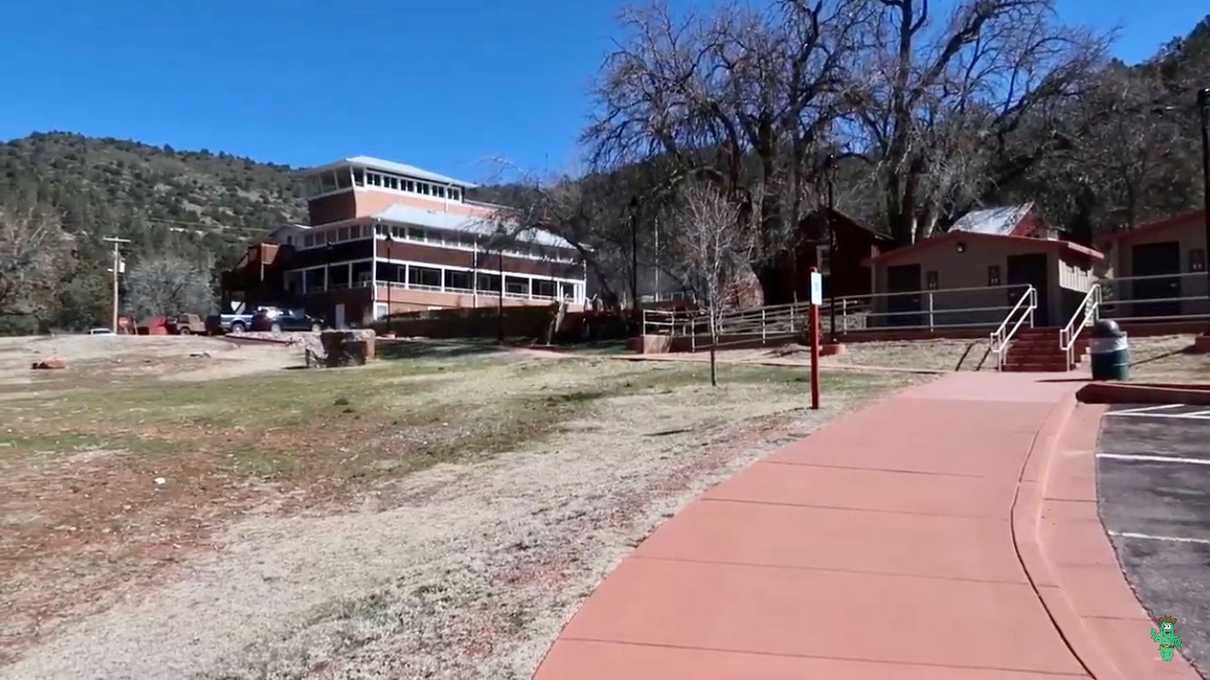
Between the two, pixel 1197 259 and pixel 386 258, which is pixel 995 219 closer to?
pixel 1197 259

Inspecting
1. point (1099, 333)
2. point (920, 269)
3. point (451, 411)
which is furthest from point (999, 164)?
point (451, 411)

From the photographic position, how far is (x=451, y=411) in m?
19.2

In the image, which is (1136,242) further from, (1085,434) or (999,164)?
(1085,434)

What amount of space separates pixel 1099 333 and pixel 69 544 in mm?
16990

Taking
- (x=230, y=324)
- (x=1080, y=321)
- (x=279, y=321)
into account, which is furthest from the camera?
(x=279, y=321)

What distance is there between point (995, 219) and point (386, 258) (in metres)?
39.3

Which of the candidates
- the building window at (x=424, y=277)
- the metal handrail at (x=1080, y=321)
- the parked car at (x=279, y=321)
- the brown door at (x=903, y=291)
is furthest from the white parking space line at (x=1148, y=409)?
the building window at (x=424, y=277)

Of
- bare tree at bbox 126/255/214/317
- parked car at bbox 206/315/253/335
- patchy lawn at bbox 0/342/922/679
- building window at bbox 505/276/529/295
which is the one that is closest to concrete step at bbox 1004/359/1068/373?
patchy lawn at bbox 0/342/922/679

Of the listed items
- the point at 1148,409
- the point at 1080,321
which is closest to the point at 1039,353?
the point at 1080,321

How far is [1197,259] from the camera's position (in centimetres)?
2984

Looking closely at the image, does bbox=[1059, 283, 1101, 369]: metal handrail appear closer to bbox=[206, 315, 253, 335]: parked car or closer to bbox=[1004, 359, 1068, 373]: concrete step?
bbox=[1004, 359, 1068, 373]: concrete step

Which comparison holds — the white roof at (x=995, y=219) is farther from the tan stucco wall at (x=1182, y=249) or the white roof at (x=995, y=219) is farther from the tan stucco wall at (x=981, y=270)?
the tan stucco wall at (x=1182, y=249)

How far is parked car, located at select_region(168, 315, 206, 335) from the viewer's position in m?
60.7

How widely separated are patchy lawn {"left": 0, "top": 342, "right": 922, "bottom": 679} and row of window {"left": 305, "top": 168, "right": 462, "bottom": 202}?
5557 cm
